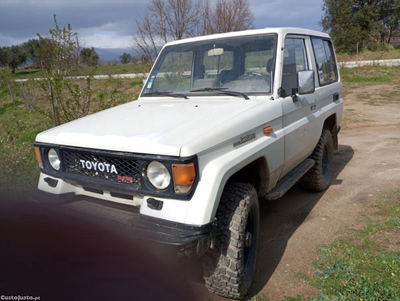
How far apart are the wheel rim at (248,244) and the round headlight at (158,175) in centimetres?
85

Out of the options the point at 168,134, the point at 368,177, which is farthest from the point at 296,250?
the point at 368,177

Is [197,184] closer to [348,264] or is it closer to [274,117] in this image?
[274,117]

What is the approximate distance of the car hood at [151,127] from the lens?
7.47 ft

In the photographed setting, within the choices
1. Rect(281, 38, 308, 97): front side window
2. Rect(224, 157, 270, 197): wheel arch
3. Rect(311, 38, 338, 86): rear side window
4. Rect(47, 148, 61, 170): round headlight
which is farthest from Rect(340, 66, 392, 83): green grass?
Rect(47, 148, 61, 170): round headlight

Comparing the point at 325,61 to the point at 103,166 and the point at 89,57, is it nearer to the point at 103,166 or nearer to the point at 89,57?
the point at 103,166

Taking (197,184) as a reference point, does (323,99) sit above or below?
above

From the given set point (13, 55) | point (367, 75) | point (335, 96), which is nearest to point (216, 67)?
point (335, 96)

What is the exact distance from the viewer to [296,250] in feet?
10.7

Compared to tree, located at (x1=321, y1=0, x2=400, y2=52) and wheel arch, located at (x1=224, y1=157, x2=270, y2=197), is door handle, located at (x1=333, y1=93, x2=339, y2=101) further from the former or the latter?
tree, located at (x1=321, y1=0, x2=400, y2=52)

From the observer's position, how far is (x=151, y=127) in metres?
2.57

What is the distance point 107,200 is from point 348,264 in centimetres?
207

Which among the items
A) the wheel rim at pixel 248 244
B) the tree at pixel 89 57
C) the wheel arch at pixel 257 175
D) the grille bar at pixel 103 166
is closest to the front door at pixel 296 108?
the wheel arch at pixel 257 175

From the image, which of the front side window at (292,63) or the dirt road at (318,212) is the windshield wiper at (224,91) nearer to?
the front side window at (292,63)

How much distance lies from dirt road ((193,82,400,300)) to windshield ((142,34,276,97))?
4.99 ft
